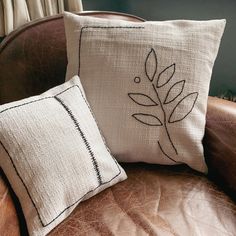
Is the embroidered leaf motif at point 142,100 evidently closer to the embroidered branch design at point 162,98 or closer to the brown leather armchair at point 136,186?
the embroidered branch design at point 162,98

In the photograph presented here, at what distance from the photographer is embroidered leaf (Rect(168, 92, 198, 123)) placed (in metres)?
0.98

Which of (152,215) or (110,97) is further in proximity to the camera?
(110,97)

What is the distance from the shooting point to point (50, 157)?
2.66ft

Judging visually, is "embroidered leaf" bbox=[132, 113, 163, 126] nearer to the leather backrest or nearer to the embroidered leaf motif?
the embroidered leaf motif

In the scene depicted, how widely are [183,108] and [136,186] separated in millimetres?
251

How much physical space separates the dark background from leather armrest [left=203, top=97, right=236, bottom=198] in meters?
0.69

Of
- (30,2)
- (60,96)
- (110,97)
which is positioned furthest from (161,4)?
(60,96)

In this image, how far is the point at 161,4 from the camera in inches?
63.8

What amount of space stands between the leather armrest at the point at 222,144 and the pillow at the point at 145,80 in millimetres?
48

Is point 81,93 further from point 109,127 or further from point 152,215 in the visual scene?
point 152,215

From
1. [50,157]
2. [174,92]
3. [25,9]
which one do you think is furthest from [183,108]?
[25,9]

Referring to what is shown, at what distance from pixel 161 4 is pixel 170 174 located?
0.90 metres

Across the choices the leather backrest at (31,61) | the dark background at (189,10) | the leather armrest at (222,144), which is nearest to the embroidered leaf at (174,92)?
the leather armrest at (222,144)

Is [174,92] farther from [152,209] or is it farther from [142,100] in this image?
[152,209]
